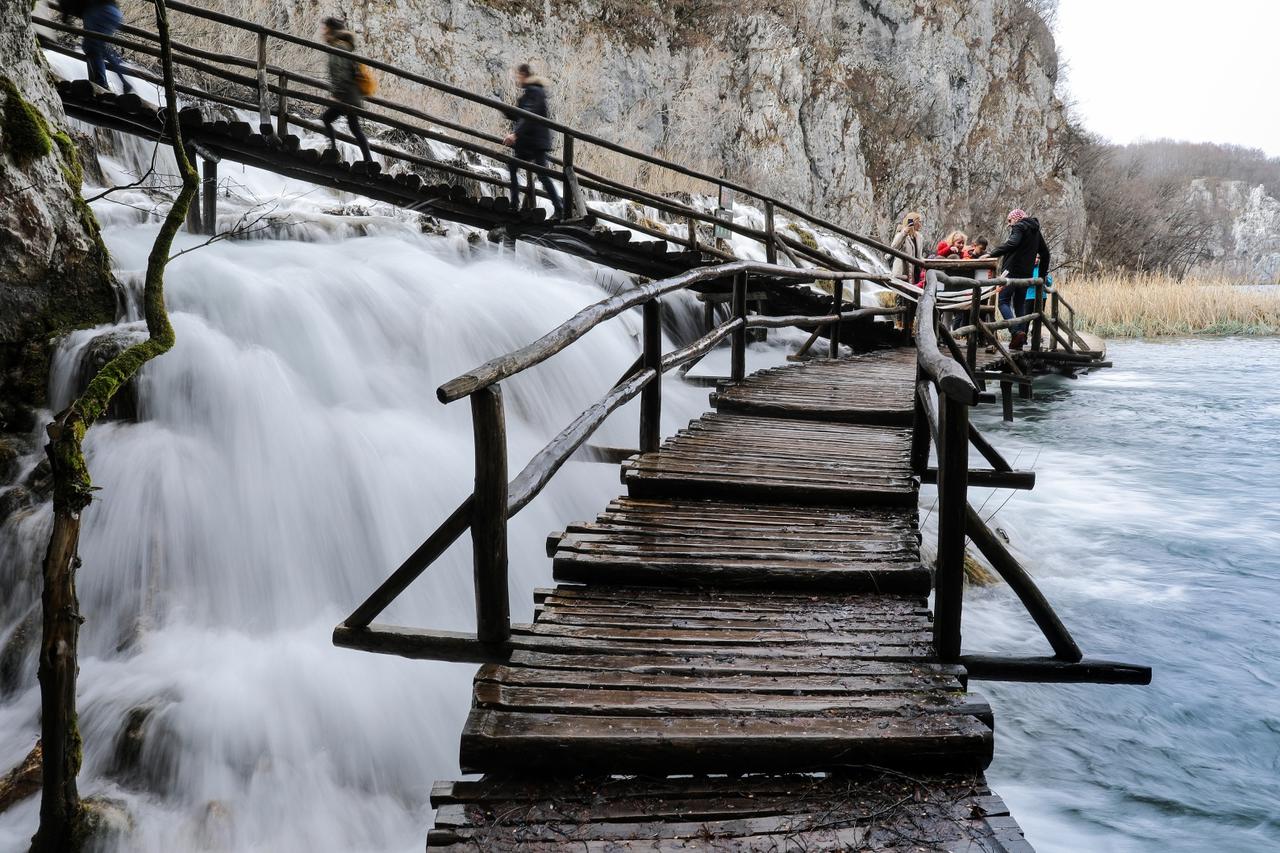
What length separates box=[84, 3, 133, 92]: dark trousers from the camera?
30.6ft

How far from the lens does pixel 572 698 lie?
2.69 meters

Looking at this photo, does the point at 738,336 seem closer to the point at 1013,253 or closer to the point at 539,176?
the point at 539,176

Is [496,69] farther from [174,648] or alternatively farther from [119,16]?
[174,648]

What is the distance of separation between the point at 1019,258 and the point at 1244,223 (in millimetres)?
89130

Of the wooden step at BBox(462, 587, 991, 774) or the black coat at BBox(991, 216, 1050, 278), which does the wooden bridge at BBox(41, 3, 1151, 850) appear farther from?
the black coat at BBox(991, 216, 1050, 278)

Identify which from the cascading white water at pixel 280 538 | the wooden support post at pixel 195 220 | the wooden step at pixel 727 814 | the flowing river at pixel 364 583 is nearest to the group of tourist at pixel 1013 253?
the flowing river at pixel 364 583

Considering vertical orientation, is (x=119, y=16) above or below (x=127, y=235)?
above

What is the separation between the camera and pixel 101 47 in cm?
942

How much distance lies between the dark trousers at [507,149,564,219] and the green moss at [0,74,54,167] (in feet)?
16.7

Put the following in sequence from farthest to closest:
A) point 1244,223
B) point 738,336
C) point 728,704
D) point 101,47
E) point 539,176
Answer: point 1244,223 → point 539,176 → point 101,47 → point 738,336 → point 728,704

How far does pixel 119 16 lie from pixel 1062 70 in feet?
129

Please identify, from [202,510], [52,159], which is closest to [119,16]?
[52,159]

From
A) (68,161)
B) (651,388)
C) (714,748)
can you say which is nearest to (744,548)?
(714,748)

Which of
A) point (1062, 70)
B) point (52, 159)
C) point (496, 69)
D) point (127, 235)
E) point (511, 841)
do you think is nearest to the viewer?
point (511, 841)
